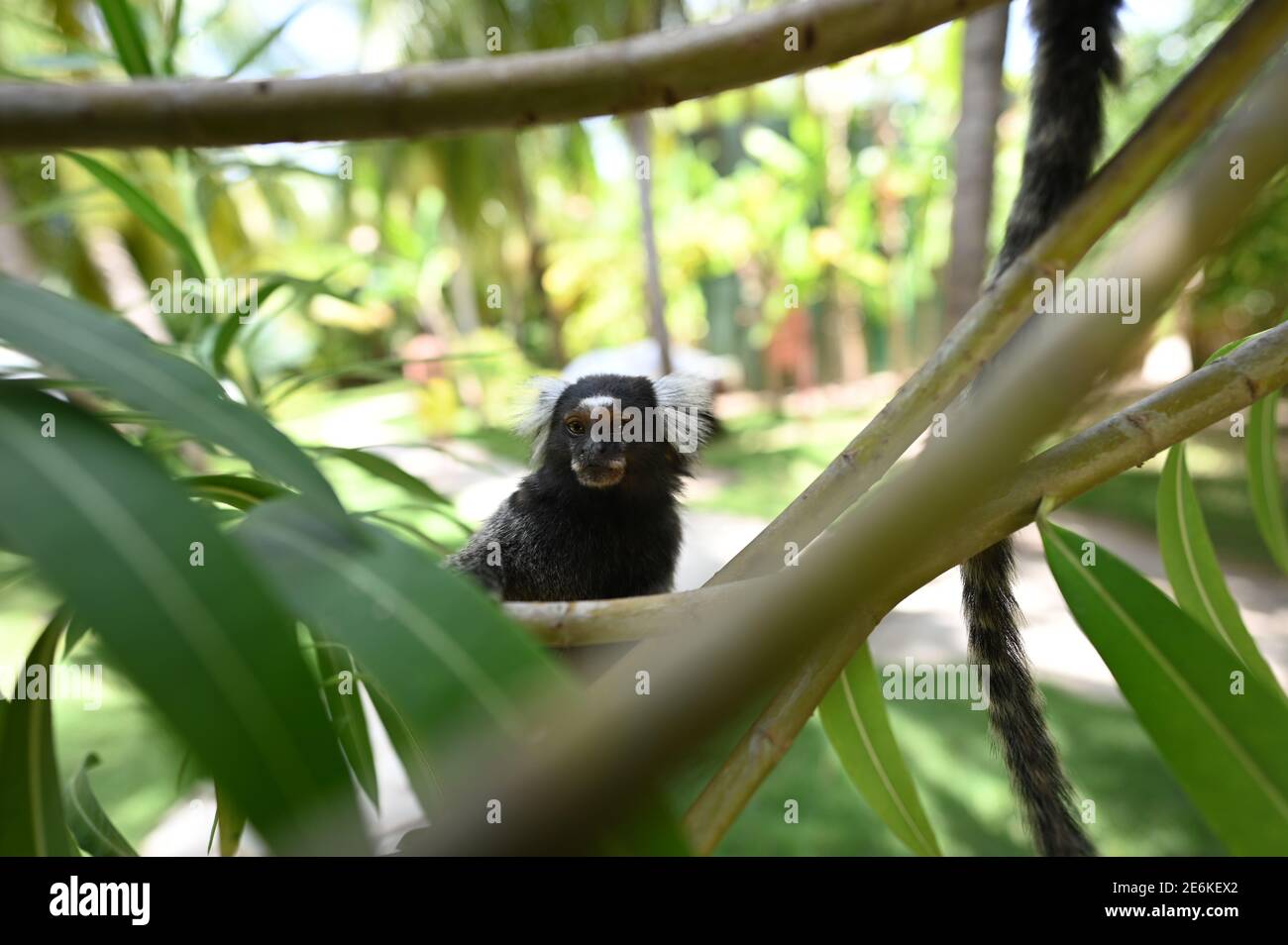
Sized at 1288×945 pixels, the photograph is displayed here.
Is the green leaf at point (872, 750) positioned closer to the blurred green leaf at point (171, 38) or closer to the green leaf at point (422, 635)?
the green leaf at point (422, 635)

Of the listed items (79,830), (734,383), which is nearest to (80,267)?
(734,383)

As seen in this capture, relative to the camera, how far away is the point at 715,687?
32 centimetres

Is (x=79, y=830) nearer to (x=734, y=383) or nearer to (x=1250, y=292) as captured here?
(x=1250, y=292)

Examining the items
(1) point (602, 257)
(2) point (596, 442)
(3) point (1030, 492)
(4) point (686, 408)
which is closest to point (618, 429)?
(2) point (596, 442)

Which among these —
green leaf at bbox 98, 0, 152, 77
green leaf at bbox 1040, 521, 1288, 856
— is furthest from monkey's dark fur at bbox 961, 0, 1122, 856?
green leaf at bbox 98, 0, 152, 77

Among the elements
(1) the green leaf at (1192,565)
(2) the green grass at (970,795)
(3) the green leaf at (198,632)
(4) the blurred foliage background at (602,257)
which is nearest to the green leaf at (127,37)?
(4) the blurred foliage background at (602,257)

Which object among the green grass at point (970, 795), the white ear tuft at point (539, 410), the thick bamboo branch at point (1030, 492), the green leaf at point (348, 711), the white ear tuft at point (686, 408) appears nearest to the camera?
the thick bamboo branch at point (1030, 492)

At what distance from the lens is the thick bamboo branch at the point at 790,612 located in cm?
30

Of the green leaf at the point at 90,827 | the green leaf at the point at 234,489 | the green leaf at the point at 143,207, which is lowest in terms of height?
the green leaf at the point at 90,827

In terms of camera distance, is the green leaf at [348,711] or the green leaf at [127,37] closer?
the green leaf at [348,711]

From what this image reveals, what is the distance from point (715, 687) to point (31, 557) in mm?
285

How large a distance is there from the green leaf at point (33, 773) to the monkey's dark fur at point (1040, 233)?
0.72 meters

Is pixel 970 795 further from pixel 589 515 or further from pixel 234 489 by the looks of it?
pixel 234 489

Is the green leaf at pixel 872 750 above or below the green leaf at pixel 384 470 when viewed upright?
below
